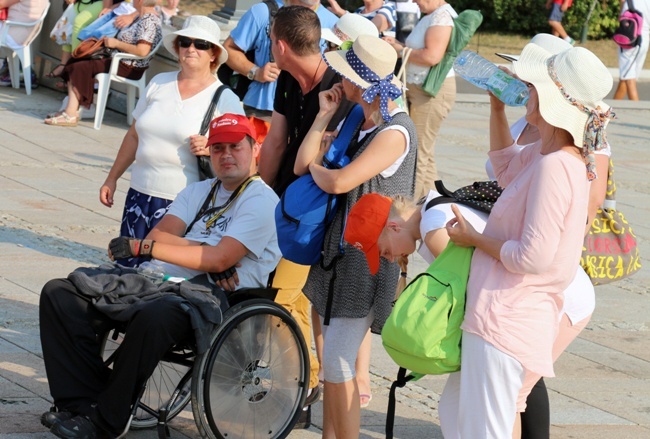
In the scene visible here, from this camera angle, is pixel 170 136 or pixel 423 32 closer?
pixel 170 136

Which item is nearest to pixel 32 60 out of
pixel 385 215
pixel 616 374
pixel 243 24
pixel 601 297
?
pixel 243 24

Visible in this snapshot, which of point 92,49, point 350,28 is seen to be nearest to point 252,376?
point 350,28

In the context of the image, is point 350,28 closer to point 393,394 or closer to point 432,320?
point 393,394

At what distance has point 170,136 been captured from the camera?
6008mm

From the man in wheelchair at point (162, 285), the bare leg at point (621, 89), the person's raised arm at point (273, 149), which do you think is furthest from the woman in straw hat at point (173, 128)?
the bare leg at point (621, 89)

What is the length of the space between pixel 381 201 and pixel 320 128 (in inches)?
25.0

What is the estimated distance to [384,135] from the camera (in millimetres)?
4539

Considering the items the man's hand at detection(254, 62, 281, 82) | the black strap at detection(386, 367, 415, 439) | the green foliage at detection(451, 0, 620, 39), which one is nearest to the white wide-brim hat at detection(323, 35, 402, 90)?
the black strap at detection(386, 367, 415, 439)

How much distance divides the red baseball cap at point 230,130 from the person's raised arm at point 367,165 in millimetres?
721

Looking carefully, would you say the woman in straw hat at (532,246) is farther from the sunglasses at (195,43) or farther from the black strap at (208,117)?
the sunglasses at (195,43)

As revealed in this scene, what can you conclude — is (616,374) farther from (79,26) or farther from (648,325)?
(79,26)

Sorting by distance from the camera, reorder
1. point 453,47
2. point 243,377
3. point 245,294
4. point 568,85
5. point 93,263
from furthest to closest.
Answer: point 453,47, point 93,263, point 245,294, point 243,377, point 568,85

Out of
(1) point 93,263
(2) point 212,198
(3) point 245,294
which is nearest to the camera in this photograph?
(3) point 245,294

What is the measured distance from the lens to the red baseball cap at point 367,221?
13.8 feet
